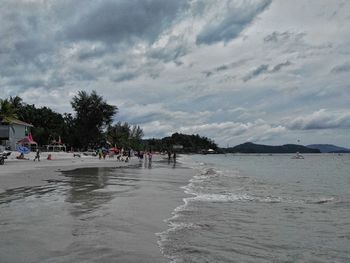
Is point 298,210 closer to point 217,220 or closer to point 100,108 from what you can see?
point 217,220

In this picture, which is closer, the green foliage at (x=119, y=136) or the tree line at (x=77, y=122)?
the tree line at (x=77, y=122)

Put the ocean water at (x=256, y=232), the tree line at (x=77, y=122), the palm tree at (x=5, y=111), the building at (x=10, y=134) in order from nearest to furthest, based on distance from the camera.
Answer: the ocean water at (x=256, y=232) < the palm tree at (x=5, y=111) < the building at (x=10, y=134) < the tree line at (x=77, y=122)

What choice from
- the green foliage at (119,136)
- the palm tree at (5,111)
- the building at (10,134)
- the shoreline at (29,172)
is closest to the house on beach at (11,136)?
the building at (10,134)

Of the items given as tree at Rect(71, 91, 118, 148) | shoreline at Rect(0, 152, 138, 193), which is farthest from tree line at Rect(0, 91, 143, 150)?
shoreline at Rect(0, 152, 138, 193)

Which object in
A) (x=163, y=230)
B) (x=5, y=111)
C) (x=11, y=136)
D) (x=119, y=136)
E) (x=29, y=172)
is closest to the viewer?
(x=163, y=230)

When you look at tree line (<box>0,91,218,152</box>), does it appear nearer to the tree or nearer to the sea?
the tree

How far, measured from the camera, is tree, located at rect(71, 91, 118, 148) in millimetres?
105625

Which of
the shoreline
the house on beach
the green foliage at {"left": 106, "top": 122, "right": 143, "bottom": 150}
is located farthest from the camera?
the green foliage at {"left": 106, "top": 122, "right": 143, "bottom": 150}

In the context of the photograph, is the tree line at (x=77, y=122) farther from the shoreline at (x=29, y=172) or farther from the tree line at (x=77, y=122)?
the shoreline at (x=29, y=172)

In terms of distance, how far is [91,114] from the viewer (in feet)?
347

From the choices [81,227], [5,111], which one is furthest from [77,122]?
[81,227]

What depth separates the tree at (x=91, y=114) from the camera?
10562 cm

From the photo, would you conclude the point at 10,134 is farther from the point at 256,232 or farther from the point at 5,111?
the point at 256,232

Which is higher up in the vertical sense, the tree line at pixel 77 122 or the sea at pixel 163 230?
the tree line at pixel 77 122
